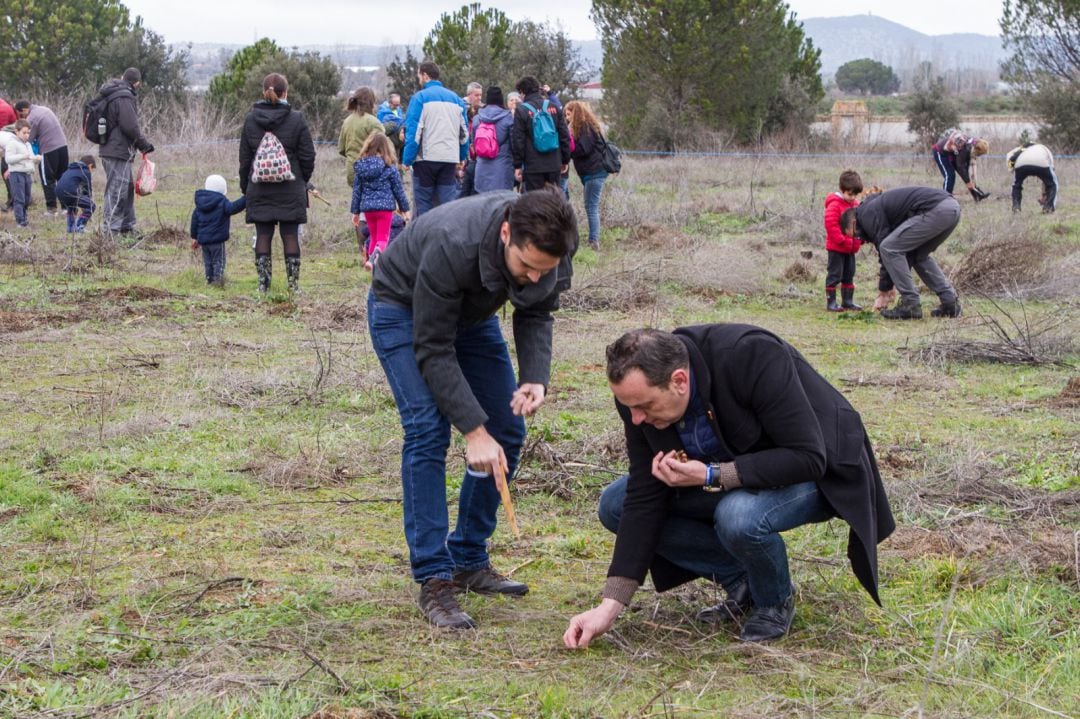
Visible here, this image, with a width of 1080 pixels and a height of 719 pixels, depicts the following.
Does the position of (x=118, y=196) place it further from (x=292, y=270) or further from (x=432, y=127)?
(x=432, y=127)

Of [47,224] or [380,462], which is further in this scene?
[47,224]

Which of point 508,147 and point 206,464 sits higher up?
point 508,147

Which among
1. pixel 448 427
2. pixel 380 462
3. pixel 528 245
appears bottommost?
pixel 380 462

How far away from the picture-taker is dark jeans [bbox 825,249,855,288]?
10623mm

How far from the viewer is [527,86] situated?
1188 centimetres

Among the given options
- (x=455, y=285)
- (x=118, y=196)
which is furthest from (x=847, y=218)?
(x=118, y=196)

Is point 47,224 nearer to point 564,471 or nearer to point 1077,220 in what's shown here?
point 564,471

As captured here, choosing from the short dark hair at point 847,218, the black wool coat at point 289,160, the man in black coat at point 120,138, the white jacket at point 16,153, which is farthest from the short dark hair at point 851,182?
the white jacket at point 16,153

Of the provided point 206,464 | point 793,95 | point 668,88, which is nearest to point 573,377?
point 206,464

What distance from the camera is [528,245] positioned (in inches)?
135

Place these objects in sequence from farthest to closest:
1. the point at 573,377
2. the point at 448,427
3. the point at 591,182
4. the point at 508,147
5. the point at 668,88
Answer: the point at 668,88
the point at 591,182
the point at 508,147
the point at 573,377
the point at 448,427

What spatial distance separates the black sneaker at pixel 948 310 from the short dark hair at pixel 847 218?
1.11m

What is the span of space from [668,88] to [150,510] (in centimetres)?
2556

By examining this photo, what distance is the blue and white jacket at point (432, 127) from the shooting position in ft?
37.6
